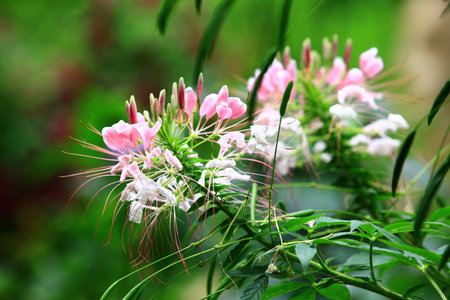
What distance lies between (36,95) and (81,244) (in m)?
1.07

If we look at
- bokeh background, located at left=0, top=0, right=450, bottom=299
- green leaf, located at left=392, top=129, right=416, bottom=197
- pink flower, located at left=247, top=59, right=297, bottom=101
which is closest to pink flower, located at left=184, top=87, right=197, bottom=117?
pink flower, located at left=247, top=59, right=297, bottom=101

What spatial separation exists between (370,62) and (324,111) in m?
0.09

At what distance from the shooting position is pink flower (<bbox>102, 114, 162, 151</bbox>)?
42 cm

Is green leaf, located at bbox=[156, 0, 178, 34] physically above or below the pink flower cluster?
above

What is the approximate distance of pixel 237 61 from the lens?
Result: 2.39 m

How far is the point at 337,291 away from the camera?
1.41 ft

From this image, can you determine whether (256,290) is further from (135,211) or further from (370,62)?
(370,62)

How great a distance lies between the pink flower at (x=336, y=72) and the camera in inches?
25.7

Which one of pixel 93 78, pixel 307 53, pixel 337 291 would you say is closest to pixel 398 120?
pixel 307 53

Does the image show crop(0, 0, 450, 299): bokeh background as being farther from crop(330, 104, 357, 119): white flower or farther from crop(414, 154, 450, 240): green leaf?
crop(414, 154, 450, 240): green leaf

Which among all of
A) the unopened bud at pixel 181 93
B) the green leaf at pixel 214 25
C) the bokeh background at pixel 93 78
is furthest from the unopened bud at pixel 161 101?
the bokeh background at pixel 93 78

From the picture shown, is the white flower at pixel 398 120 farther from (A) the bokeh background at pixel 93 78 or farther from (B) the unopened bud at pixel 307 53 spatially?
Answer: (A) the bokeh background at pixel 93 78

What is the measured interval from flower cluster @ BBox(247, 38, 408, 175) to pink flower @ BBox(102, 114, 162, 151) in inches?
8.7

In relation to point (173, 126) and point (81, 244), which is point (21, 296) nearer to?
point (81, 244)
